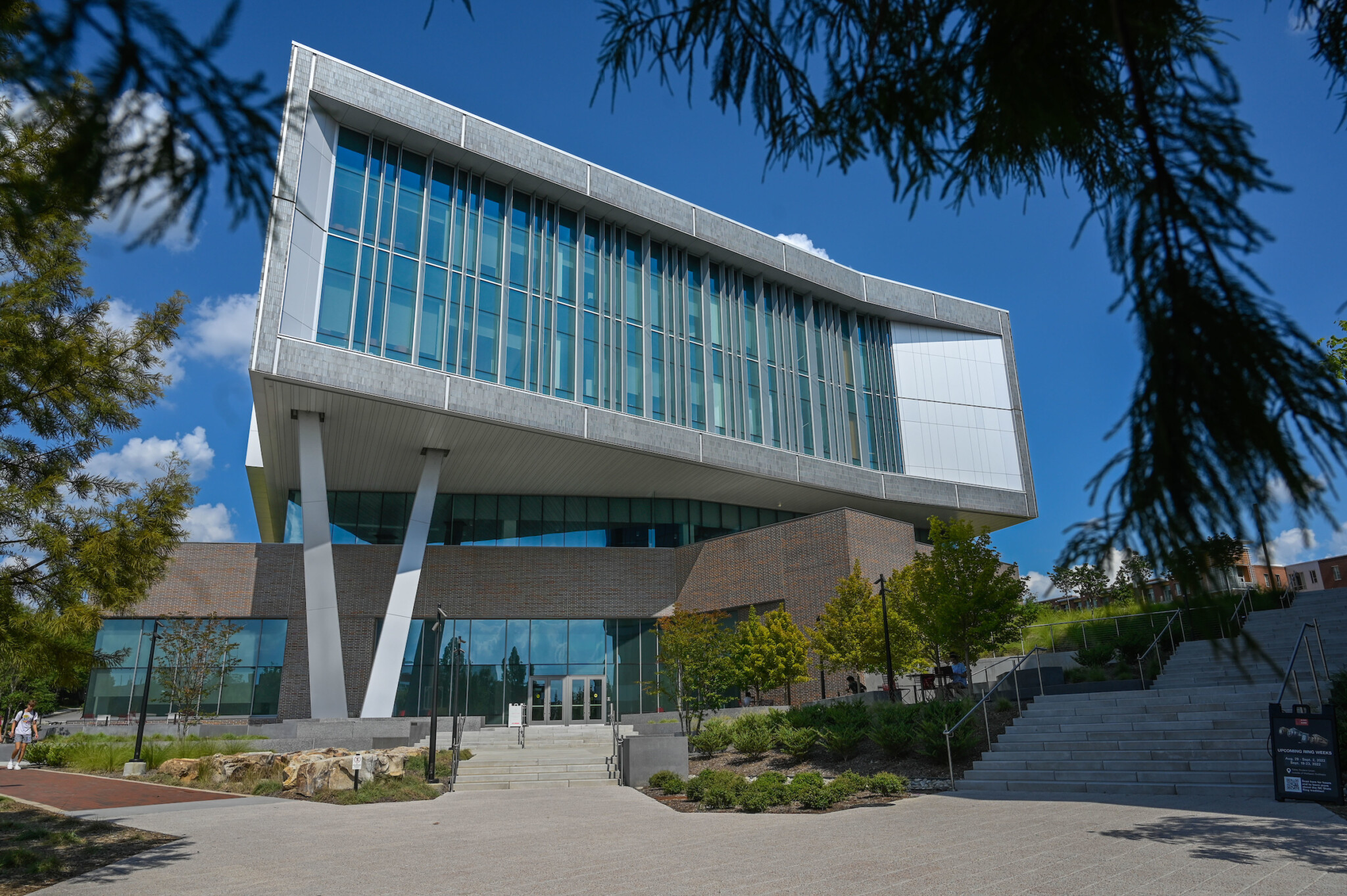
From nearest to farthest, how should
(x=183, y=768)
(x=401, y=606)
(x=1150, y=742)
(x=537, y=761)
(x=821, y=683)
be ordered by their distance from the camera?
(x=1150, y=742), (x=183, y=768), (x=537, y=761), (x=401, y=606), (x=821, y=683)

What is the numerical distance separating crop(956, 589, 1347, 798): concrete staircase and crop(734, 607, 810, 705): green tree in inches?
476

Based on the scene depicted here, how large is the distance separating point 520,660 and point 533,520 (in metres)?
6.46

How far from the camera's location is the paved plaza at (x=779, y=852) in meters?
7.32

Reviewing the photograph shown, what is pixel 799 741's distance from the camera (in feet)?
67.5

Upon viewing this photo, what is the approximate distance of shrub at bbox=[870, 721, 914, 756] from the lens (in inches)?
719

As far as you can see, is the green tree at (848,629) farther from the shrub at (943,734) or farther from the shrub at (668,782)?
the shrub at (668,782)

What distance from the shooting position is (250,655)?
35812 mm

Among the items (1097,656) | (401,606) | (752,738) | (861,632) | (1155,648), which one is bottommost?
(752,738)

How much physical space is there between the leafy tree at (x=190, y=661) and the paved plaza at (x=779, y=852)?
20811mm

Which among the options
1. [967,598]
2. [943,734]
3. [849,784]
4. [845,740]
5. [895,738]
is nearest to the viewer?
[849,784]

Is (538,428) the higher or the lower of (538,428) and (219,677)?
the higher

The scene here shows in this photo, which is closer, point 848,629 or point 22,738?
point 22,738

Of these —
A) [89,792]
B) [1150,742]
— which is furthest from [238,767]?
[1150,742]

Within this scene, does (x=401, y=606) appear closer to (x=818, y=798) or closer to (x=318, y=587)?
(x=318, y=587)
